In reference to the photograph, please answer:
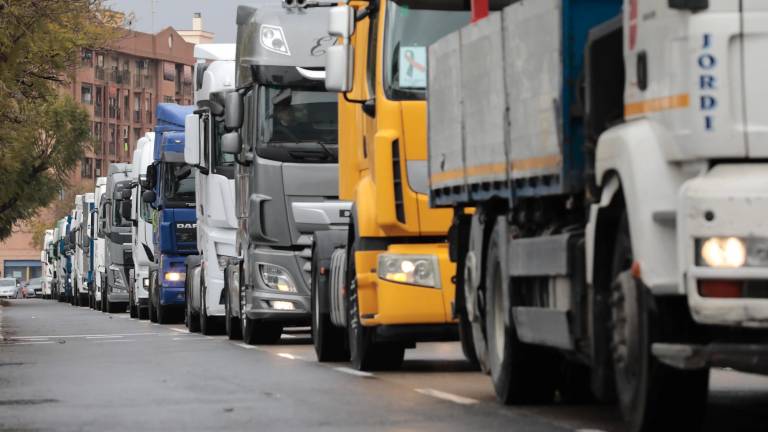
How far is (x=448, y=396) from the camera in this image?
14.9 m

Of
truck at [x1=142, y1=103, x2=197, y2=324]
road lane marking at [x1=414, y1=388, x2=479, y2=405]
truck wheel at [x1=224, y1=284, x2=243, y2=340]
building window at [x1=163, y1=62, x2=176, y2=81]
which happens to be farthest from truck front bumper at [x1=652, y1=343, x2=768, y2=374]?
building window at [x1=163, y1=62, x2=176, y2=81]

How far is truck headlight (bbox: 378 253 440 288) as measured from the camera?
1717cm

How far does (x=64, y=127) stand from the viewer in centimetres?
6600

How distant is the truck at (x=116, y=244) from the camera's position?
53562mm

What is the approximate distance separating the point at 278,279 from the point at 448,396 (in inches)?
388

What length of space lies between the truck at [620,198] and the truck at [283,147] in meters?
9.34

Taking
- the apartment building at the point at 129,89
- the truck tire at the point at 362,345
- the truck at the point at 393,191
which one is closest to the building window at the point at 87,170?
the apartment building at the point at 129,89

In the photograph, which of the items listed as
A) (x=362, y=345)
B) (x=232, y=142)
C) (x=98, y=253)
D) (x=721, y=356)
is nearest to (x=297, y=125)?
(x=232, y=142)

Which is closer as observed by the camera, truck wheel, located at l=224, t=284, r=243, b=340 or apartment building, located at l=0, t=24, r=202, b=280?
truck wheel, located at l=224, t=284, r=243, b=340

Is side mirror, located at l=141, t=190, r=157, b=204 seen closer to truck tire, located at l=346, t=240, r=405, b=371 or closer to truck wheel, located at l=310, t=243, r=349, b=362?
truck wheel, located at l=310, t=243, r=349, b=362

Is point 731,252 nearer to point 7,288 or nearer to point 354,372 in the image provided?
point 354,372

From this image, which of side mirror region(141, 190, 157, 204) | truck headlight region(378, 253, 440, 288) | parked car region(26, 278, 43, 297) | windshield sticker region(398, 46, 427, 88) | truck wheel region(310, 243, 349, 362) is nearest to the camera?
truck headlight region(378, 253, 440, 288)

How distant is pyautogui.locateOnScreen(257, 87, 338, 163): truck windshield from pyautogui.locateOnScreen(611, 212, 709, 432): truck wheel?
13387mm

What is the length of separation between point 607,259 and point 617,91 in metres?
0.89
